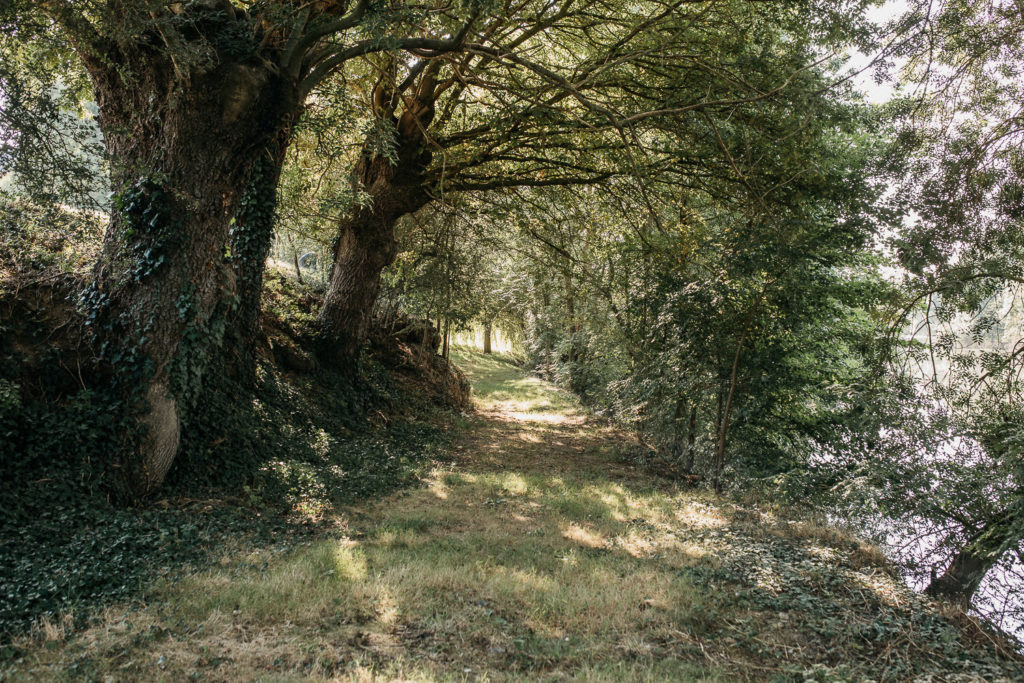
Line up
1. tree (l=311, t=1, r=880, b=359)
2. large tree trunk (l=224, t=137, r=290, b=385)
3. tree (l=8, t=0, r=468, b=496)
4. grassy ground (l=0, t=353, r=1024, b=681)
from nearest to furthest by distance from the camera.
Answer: grassy ground (l=0, t=353, r=1024, b=681)
tree (l=8, t=0, r=468, b=496)
tree (l=311, t=1, r=880, b=359)
large tree trunk (l=224, t=137, r=290, b=385)

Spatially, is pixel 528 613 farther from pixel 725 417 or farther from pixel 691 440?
pixel 691 440

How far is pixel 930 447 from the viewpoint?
23.6 feet

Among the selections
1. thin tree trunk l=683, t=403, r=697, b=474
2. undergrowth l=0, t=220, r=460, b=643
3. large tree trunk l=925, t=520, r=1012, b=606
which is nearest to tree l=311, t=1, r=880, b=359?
undergrowth l=0, t=220, r=460, b=643

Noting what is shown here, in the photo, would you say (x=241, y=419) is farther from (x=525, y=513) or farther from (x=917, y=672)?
(x=917, y=672)

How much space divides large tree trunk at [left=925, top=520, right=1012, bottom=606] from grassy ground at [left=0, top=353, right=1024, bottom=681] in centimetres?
95

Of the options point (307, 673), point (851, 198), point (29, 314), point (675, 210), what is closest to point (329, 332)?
point (29, 314)

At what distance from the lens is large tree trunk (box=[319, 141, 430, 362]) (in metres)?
11.3

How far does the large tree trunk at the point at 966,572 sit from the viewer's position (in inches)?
235

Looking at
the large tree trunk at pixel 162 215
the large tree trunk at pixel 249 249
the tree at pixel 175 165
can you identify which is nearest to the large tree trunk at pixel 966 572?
the tree at pixel 175 165

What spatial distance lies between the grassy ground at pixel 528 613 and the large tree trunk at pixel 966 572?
3.11 ft

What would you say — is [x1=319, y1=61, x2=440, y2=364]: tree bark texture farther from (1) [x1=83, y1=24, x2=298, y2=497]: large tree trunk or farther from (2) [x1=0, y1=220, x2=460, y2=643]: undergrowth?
(1) [x1=83, y1=24, x2=298, y2=497]: large tree trunk

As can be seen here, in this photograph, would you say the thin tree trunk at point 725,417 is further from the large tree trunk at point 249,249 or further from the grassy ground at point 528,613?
the large tree trunk at point 249,249

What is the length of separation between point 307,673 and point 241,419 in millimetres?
5702

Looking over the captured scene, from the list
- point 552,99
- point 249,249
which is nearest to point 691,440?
point 552,99
